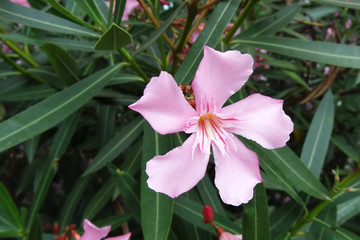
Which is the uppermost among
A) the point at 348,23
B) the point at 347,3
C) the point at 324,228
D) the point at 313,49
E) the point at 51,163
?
the point at 347,3

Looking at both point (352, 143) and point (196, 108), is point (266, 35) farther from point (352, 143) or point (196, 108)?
point (352, 143)

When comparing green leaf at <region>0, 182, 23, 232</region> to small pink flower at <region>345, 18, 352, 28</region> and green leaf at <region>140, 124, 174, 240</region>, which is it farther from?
small pink flower at <region>345, 18, 352, 28</region>

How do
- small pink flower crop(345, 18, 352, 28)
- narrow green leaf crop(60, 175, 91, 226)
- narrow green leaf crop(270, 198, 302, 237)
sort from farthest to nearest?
small pink flower crop(345, 18, 352, 28), narrow green leaf crop(60, 175, 91, 226), narrow green leaf crop(270, 198, 302, 237)

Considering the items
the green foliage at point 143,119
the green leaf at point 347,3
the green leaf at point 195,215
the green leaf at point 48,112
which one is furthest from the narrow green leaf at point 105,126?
the green leaf at point 347,3

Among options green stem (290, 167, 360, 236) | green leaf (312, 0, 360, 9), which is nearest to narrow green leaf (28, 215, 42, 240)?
green stem (290, 167, 360, 236)

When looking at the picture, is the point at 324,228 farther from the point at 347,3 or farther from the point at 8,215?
the point at 8,215

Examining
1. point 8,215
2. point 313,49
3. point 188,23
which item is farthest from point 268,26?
point 8,215
